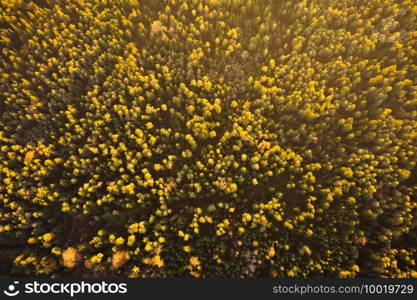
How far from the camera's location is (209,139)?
5395 millimetres

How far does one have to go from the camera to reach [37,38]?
604cm

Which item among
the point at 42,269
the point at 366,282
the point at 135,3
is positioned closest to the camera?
the point at 366,282

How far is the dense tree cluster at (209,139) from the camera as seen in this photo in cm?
475

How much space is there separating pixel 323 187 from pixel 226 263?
2.42m

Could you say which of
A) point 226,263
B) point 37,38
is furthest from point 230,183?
point 37,38

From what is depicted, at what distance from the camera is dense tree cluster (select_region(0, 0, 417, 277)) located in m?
4.75

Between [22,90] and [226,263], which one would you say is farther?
[22,90]

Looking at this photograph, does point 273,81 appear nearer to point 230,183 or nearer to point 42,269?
point 230,183

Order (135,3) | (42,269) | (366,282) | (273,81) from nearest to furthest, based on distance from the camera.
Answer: (366,282) → (42,269) → (273,81) → (135,3)

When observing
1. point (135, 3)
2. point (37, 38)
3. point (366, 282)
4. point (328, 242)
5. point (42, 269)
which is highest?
point (135, 3)

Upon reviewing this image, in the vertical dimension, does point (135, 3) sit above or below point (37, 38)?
above

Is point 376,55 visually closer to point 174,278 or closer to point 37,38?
point 174,278

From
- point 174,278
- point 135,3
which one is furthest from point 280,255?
point 135,3

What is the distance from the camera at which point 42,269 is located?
16.0 ft
